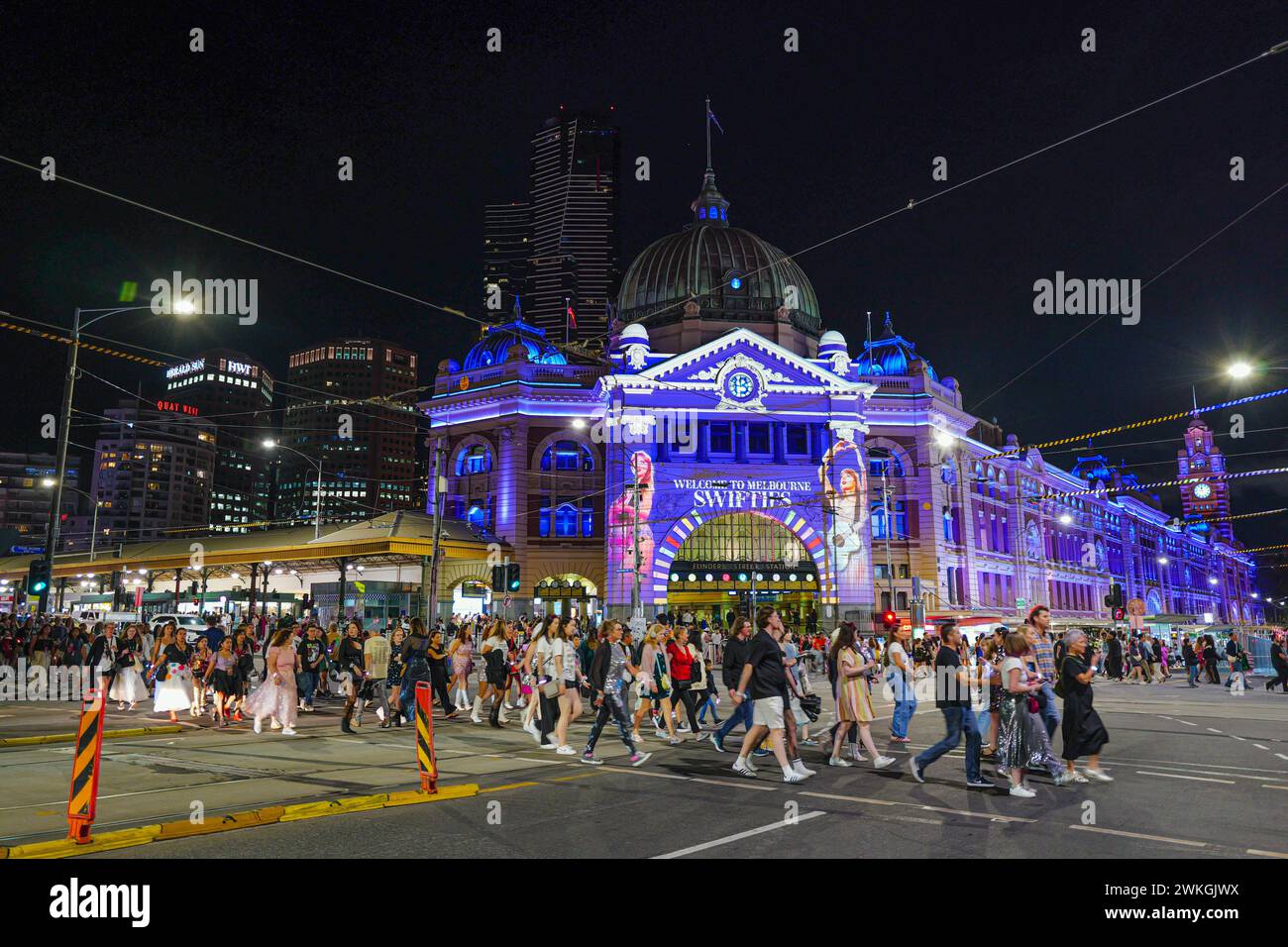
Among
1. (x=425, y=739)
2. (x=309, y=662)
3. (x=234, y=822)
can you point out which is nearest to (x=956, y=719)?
(x=425, y=739)

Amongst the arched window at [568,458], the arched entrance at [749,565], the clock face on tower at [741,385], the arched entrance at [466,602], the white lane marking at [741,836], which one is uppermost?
the clock face on tower at [741,385]

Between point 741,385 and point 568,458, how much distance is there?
36.3 ft

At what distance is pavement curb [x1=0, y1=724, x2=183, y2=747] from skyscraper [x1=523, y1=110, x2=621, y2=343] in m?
168

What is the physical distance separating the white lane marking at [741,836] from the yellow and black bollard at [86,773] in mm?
4773

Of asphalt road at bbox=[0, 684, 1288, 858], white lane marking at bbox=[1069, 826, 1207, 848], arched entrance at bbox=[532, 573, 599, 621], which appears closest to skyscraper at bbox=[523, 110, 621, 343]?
arched entrance at bbox=[532, 573, 599, 621]

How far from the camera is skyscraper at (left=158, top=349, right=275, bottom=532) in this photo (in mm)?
167625

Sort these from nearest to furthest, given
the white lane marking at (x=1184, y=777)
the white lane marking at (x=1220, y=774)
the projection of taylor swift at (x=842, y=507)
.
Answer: the white lane marking at (x=1184, y=777) → the white lane marking at (x=1220, y=774) → the projection of taylor swift at (x=842, y=507)

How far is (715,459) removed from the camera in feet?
158

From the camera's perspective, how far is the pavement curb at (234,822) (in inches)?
283

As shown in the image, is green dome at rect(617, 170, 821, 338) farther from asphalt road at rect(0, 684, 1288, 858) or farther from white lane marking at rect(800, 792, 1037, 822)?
white lane marking at rect(800, 792, 1037, 822)
